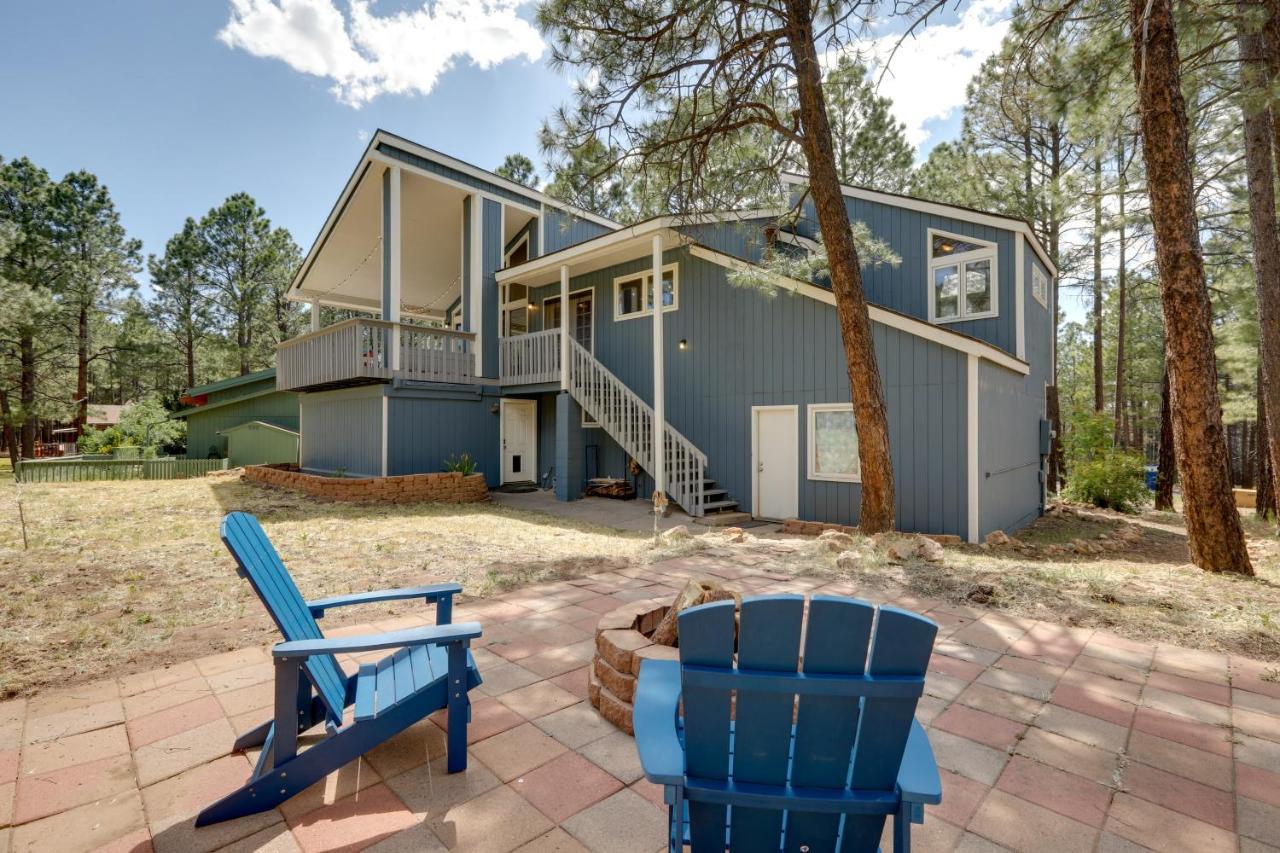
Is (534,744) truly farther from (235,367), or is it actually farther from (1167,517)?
(235,367)

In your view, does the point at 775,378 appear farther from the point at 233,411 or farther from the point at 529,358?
the point at 233,411

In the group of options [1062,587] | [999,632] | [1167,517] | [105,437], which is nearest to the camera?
[999,632]

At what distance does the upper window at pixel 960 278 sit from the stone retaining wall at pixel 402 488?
929 cm

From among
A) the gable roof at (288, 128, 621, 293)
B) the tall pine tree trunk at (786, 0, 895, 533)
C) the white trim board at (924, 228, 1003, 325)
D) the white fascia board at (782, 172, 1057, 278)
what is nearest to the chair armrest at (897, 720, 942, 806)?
the tall pine tree trunk at (786, 0, 895, 533)

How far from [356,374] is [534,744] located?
10.1 m

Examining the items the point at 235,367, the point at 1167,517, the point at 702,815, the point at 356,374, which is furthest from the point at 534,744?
the point at 235,367

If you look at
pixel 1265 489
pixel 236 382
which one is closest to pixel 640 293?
pixel 1265 489

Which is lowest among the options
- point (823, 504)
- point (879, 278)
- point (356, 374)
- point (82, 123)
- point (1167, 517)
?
point (1167, 517)

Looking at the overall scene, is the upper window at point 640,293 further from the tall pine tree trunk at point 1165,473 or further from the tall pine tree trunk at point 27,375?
the tall pine tree trunk at point 27,375

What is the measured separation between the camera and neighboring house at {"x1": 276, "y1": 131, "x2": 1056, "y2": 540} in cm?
831

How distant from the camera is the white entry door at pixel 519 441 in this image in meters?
12.7

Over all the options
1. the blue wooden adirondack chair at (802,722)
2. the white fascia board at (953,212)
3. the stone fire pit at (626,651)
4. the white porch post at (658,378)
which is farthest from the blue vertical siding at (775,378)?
the blue wooden adirondack chair at (802,722)

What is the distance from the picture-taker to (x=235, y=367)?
2689 centimetres

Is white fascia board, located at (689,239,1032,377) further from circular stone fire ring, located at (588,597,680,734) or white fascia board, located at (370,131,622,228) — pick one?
circular stone fire ring, located at (588,597,680,734)
